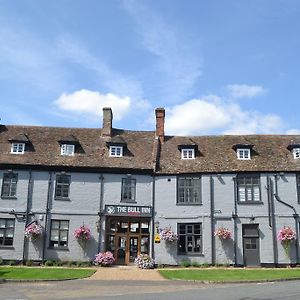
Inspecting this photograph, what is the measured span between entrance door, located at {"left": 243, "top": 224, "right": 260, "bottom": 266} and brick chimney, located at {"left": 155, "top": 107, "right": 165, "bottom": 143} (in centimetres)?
966

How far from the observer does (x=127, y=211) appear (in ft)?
98.7

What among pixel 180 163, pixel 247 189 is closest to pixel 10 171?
pixel 180 163

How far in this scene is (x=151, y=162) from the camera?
31422mm

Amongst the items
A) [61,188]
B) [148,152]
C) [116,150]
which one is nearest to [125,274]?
[61,188]

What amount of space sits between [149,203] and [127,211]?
66.4 inches

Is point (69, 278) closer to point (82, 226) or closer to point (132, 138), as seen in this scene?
point (82, 226)

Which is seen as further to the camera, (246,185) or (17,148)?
(17,148)

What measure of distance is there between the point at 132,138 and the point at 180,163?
5034 mm

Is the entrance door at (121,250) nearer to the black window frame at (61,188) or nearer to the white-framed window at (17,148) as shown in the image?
the black window frame at (61,188)

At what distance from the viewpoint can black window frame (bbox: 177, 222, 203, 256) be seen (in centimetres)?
2953

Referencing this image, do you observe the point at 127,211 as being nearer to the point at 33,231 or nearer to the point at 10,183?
the point at 33,231

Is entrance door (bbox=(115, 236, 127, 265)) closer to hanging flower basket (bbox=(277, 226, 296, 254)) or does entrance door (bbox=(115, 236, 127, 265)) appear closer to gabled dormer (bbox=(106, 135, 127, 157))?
gabled dormer (bbox=(106, 135, 127, 157))

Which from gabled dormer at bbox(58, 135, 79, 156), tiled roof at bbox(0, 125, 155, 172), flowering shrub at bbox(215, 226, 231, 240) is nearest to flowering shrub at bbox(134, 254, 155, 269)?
flowering shrub at bbox(215, 226, 231, 240)

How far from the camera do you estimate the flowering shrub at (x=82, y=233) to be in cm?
2914
